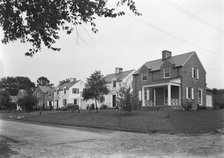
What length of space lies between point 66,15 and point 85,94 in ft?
96.8

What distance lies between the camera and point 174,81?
34.6 meters

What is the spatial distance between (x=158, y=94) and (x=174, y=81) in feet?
13.5

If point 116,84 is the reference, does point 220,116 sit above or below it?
below

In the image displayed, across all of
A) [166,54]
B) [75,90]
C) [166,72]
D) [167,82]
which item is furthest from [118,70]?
[167,82]

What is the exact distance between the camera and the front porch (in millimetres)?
36081

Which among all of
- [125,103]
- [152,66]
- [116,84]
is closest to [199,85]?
[152,66]

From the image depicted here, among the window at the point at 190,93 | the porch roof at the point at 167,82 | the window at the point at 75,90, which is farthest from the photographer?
the window at the point at 75,90

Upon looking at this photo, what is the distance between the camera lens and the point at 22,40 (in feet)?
32.7

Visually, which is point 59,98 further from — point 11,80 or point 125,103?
point 11,80

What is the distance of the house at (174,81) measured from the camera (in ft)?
116

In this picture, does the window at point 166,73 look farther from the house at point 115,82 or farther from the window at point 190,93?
the house at point 115,82

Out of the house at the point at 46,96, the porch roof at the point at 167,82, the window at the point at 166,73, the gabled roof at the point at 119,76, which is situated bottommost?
the house at the point at 46,96

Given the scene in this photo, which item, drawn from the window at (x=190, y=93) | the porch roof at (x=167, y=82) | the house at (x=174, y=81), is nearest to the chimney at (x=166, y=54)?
the house at (x=174, y=81)

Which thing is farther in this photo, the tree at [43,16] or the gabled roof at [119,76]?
the gabled roof at [119,76]
